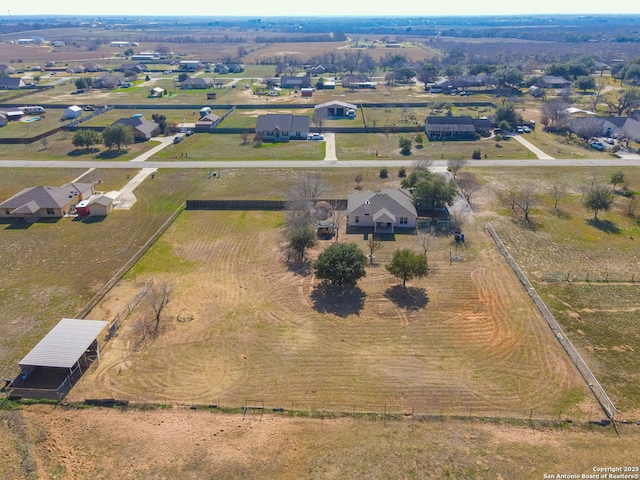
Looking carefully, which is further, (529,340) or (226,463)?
(529,340)

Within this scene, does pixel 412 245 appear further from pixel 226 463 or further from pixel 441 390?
pixel 226 463

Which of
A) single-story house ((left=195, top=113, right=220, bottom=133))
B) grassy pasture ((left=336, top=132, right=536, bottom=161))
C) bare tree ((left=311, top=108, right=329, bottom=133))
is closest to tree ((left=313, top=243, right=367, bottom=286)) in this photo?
grassy pasture ((left=336, top=132, right=536, bottom=161))

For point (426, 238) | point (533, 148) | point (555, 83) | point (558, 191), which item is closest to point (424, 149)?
point (533, 148)

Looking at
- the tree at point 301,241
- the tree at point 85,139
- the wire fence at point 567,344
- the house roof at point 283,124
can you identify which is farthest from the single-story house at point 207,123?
the wire fence at point 567,344

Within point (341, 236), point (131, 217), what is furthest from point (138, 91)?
point (341, 236)

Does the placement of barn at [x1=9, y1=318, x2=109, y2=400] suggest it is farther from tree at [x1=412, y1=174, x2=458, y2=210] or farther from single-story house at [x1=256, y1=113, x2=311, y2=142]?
single-story house at [x1=256, y1=113, x2=311, y2=142]

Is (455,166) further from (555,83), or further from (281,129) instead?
(555,83)

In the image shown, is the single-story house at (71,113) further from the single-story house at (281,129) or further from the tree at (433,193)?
the tree at (433,193)
